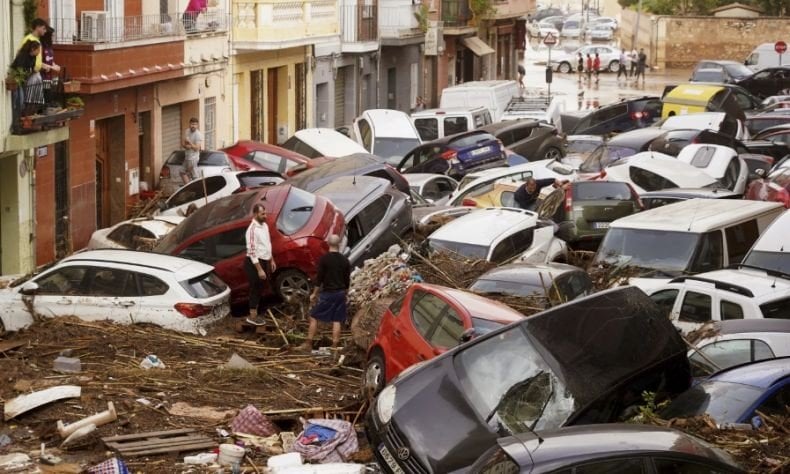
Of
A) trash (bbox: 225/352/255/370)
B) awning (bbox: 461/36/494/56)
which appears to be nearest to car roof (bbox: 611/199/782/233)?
trash (bbox: 225/352/255/370)

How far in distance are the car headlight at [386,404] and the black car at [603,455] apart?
1899 millimetres

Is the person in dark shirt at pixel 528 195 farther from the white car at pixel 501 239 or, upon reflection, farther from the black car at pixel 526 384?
the black car at pixel 526 384

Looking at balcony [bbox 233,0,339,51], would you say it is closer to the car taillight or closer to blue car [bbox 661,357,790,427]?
the car taillight

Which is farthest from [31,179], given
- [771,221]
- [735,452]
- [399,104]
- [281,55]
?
[399,104]

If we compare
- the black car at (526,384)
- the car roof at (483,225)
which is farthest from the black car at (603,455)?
the car roof at (483,225)

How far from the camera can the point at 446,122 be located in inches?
1554

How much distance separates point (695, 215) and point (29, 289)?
29.6 feet

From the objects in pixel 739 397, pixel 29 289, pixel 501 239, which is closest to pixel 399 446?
pixel 739 397

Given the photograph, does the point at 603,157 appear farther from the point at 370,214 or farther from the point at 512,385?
the point at 512,385

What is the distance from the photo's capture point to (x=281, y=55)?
40.2 m

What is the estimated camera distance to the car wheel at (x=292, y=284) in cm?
2002

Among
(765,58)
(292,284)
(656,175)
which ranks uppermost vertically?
(765,58)

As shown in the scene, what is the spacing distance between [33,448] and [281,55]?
91.0 feet

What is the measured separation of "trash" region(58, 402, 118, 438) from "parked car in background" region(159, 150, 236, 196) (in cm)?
1576
